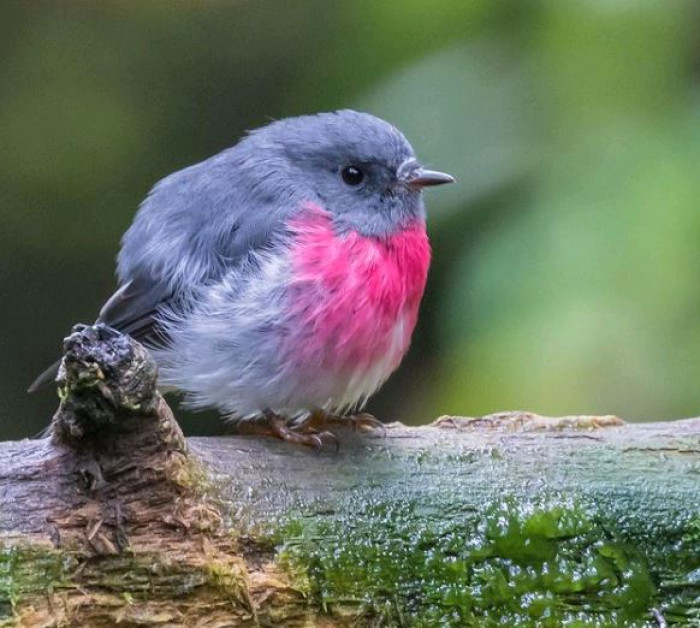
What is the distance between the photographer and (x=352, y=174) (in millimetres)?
2936

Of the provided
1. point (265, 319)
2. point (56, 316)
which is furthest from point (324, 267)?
point (56, 316)

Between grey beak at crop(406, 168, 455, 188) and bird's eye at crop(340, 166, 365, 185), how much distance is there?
122 mm

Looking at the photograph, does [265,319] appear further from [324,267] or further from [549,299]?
[549,299]

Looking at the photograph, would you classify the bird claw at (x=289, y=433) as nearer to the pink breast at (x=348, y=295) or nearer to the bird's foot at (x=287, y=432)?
the bird's foot at (x=287, y=432)

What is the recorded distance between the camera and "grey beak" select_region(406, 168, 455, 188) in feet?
9.61

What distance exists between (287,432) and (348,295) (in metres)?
0.36

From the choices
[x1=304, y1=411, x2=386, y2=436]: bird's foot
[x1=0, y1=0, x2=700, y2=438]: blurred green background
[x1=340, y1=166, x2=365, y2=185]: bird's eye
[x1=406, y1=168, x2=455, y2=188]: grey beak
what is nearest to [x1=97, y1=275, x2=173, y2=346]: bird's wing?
[x1=304, y1=411, x2=386, y2=436]: bird's foot

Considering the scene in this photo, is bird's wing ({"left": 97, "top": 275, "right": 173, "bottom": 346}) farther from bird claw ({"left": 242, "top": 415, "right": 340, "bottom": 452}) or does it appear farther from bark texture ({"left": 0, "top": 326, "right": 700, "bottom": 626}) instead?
bark texture ({"left": 0, "top": 326, "right": 700, "bottom": 626})

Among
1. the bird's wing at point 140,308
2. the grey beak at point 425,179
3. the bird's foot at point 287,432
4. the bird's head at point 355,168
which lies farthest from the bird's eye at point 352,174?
the bird's foot at point 287,432

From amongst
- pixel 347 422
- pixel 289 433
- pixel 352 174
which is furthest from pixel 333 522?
pixel 352 174

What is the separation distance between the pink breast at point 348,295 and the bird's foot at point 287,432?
0.51 ft

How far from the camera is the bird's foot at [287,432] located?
2535mm

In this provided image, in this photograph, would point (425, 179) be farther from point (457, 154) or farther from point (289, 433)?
point (457, 154)

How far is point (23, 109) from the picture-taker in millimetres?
5117
